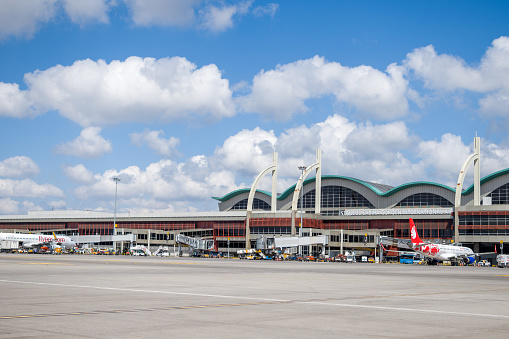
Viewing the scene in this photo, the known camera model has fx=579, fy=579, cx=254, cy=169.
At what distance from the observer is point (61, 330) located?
14.6m


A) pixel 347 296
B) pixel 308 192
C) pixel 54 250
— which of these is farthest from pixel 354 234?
pixel 347 296

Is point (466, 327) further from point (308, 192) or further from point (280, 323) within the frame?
point (308, 192)

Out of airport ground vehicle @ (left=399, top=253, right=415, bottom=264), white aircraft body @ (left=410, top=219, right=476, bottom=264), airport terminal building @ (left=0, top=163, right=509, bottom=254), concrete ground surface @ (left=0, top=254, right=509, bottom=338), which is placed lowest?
airport ground vehicle @ (left=399, top=253, right=415, bottom=264)

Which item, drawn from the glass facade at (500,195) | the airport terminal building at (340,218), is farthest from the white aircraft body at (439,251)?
the glass facade at (500,195)

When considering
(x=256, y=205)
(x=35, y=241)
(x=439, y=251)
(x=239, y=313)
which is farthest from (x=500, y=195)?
(x=239, y=313)

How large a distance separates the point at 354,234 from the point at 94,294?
121m

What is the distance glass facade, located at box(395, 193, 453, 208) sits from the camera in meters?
152

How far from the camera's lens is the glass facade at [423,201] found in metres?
→ 152

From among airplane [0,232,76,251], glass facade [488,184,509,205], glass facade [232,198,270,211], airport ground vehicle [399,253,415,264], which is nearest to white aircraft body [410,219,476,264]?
airport ground vehicle [399,253,415,264]

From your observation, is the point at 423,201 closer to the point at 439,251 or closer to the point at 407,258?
the point at 407,258

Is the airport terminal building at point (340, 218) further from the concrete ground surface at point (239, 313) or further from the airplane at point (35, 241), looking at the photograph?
the concrete ground surface at point (239, 313)

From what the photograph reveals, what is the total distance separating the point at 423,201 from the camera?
6024 inches

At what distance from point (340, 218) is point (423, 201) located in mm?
22387

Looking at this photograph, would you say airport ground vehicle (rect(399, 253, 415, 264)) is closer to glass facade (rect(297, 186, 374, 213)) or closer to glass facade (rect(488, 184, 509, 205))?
glass facade (rect(488, 184, 509, 205))
